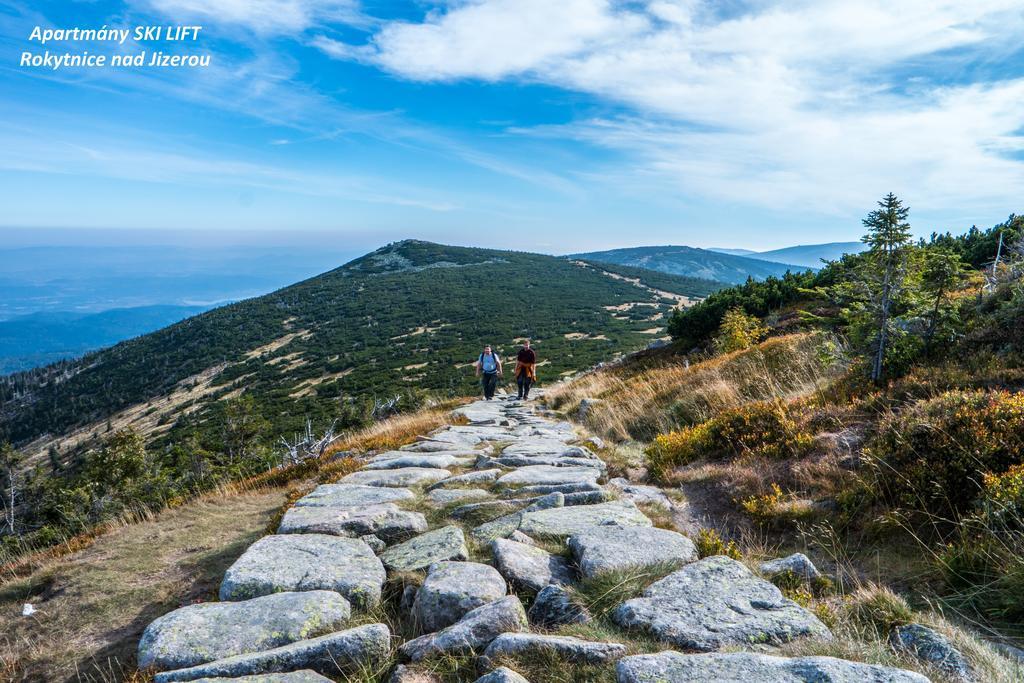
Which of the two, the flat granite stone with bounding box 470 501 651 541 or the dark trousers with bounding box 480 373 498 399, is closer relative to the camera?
the flat granite stone with bounding box 470 501 651 541

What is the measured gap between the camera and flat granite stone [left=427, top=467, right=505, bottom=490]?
6.05 metres

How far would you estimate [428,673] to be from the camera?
2510mm

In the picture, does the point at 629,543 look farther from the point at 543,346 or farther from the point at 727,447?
the point at 543,346

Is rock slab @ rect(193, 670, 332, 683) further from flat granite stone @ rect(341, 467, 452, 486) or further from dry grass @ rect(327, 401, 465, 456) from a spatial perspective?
dry grass @ rect(327, 401, 465, 456)

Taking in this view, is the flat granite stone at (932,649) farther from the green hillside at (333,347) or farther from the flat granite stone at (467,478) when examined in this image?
the green hillside at (333,347)

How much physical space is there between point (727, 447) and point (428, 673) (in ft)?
17.2

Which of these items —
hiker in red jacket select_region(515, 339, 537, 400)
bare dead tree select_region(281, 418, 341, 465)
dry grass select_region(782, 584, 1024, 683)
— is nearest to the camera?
dry grass select_region(782, 584, 1024, 683)

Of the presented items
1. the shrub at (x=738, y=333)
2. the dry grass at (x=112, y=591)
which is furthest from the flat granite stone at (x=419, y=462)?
the shrub at (x=738, y=333)

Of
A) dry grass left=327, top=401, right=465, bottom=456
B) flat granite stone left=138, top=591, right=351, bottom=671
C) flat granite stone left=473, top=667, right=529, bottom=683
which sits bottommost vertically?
dry grass left=327, top=401, right=465, bottom=456

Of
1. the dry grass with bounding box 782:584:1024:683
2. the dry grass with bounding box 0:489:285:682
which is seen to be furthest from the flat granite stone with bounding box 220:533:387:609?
the dry grass with bounding box 782:584:1024:683

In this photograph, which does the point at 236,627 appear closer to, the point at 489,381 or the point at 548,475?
the point at 548,475

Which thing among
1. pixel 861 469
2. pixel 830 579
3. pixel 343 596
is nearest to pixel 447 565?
pixel 343 596

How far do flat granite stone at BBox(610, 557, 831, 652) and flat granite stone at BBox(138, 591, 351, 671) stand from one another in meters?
1.74

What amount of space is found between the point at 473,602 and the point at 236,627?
1.36 meters
